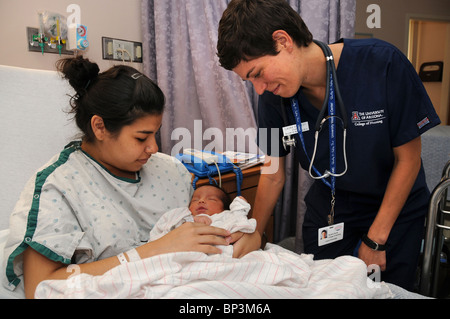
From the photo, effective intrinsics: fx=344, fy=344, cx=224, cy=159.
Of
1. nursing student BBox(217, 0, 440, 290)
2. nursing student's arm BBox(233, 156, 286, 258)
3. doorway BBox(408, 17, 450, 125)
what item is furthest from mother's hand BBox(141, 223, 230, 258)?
doorway BBox(408, 17, 450, 125)

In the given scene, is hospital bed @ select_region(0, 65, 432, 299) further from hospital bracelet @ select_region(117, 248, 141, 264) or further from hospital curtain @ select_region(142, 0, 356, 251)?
hospital curtain @ select_region(142, 0, 356, 251)

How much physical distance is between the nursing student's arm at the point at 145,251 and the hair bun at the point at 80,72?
564 mm

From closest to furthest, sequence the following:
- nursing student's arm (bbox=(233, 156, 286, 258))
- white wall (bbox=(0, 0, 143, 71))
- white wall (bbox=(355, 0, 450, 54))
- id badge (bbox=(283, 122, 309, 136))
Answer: id badge (bbox=(283, 122, 309, 136)) < nursing student's arm (bbox=(233, 156, 286, 258)) < white wall (bbox=(0, 0, 143, 71)) < white wall (bbox=(355, 0, 450, 54))

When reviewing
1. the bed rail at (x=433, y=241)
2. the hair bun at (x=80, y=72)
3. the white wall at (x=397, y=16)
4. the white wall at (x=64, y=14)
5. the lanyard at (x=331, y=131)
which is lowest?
the bed rail at (x=433, y=241)

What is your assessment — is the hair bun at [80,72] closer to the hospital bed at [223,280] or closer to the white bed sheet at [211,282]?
Result: the hospital bed at [223,280]

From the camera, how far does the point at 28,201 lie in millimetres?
970

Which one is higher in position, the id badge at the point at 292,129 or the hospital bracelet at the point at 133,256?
the id badge at the point at 292,129

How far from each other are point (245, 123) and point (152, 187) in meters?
1.03

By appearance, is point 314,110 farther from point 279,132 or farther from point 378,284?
point 378,284

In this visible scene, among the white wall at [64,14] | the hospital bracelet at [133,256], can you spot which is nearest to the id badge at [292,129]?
the hospital bracelet at [133,256]

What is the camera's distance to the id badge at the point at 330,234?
4.25 feet

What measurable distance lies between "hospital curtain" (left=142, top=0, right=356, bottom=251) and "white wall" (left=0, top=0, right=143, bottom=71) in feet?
0.38

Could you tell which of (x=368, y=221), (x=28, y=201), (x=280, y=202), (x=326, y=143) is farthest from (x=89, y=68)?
(x=280, y=202)

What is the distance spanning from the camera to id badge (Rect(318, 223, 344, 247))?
4.25 ft
